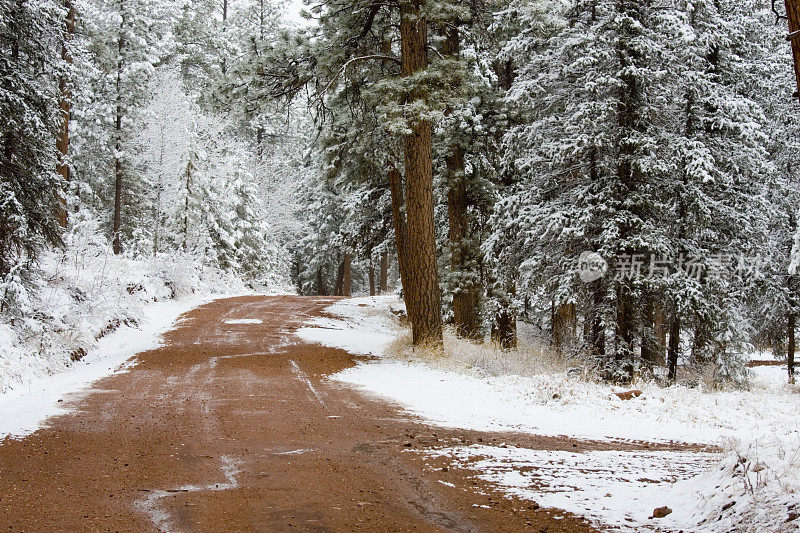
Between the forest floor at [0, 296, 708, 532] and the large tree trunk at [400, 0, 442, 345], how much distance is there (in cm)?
362

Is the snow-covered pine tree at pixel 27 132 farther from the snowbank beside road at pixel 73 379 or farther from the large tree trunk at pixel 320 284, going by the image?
the large tree trunk at pixel 320 284

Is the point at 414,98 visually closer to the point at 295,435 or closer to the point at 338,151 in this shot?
the point at 338,151

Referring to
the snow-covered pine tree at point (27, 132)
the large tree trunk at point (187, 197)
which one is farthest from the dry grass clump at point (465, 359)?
the large tree trunk at point (187, 197)

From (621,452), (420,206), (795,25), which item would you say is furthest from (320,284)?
(795,25)

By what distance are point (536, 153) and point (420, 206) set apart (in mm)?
3586


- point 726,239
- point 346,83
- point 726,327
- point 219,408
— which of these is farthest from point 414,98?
point 726,327

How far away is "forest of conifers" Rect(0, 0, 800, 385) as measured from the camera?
12711mm

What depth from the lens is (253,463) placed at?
5.72m

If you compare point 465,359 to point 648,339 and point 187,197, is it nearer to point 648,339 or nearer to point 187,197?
point 648,339

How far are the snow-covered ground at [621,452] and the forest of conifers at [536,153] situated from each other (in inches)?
93.1

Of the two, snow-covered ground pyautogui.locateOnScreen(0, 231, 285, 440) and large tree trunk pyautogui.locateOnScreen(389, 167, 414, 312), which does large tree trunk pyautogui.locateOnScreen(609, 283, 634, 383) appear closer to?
large tree trunk pyautogui.locateOnScreen(389, 167, 414, 312)

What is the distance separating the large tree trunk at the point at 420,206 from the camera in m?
13.6

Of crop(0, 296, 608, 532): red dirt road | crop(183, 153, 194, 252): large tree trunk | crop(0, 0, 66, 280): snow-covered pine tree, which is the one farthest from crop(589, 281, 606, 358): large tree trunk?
crop(183, 153, 194, 252): large tree trunk

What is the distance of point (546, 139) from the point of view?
49.3 ft
